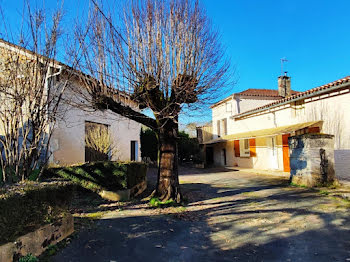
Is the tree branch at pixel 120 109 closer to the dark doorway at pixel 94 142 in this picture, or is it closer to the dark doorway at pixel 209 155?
the dark doorway at pixel 94 142

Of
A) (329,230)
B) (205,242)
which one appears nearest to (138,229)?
(205,242)

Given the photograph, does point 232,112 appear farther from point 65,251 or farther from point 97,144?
point 65,251

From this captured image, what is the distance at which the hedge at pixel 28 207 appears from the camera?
3.00m

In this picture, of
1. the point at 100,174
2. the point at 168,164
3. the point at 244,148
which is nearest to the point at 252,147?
the point at 244,148

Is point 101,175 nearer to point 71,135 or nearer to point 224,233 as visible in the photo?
point 71,135

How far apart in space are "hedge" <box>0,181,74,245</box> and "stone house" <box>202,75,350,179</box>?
1036cm

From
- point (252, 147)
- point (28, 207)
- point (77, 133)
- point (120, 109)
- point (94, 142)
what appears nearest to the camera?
point (28, 207)

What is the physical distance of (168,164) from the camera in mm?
7082

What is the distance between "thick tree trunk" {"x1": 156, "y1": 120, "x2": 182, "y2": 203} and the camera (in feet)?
22.9

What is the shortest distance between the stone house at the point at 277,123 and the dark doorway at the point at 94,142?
28.8ft

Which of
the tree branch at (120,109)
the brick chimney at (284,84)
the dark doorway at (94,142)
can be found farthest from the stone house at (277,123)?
the dark doorway at (94,142)

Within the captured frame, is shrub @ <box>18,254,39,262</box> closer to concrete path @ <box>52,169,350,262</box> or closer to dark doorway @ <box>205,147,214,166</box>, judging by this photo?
concrete path @ <box>52,169,350,262</box>

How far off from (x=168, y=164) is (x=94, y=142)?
6331 millimetres

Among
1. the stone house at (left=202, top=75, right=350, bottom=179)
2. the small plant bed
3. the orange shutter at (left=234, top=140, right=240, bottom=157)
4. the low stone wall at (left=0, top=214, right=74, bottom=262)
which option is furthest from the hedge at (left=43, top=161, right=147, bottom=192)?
the orange shutter at (left=234, top=140, right=240, bottom=157)
